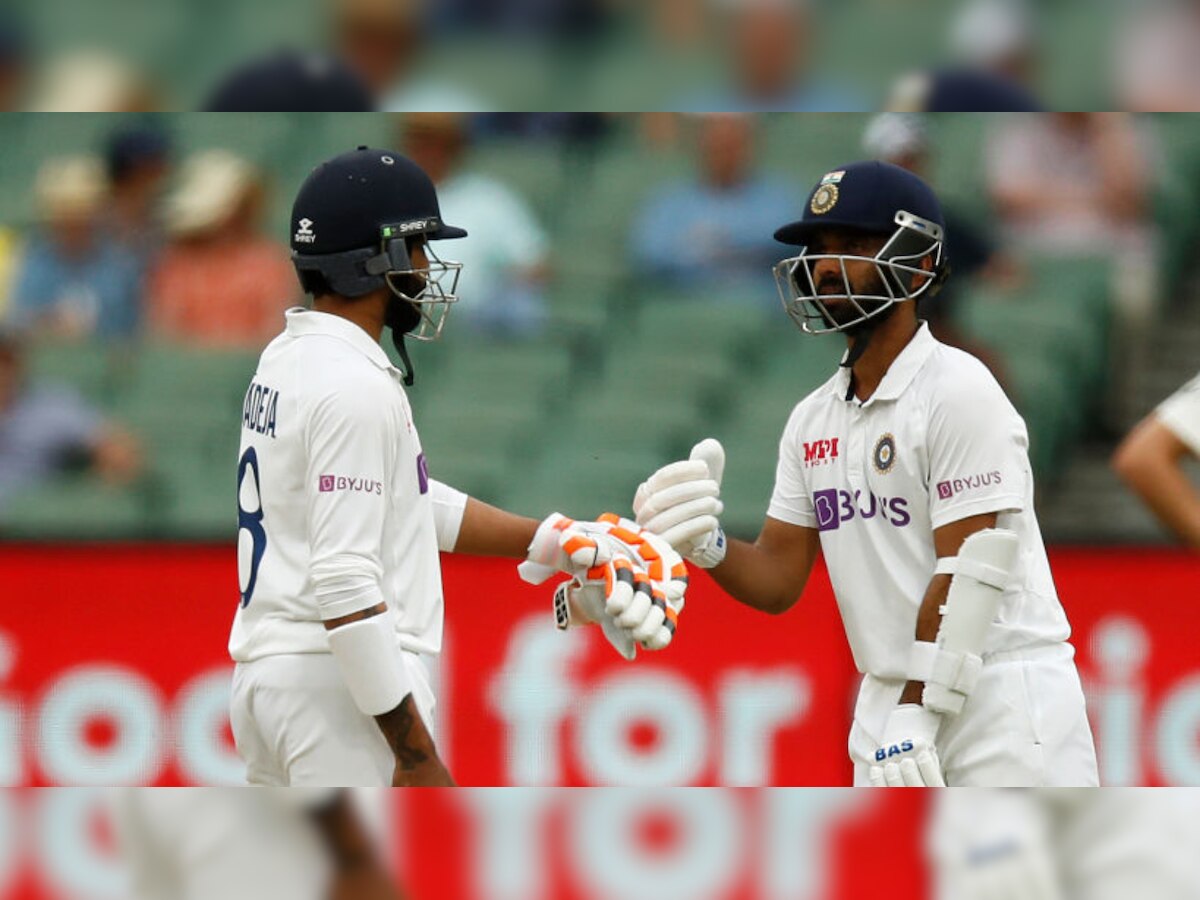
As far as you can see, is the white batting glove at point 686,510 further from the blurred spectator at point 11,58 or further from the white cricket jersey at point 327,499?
the blurred spectator at point 11,58

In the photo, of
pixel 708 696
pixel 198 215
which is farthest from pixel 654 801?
pixel 198 215

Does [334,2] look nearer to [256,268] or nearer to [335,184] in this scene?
[335,184]

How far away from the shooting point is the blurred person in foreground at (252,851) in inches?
101

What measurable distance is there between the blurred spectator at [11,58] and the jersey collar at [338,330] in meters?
0.69

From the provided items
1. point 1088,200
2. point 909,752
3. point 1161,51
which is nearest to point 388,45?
point 1161,51

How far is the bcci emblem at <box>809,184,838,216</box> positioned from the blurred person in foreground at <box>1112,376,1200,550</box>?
2.45ft

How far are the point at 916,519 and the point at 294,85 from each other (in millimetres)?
1624

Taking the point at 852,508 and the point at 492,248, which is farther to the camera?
the point at 492,248

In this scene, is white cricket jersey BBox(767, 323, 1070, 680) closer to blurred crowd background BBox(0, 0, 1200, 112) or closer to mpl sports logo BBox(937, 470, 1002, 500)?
mpl sports logo BBox(937, 470, 1002, 500)

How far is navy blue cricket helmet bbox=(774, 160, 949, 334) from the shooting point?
3.97m

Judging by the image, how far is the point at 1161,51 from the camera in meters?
3.83

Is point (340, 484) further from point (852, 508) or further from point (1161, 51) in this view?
point (1161, 51)

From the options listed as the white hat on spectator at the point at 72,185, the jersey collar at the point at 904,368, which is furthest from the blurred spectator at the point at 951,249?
the white hat on spectator at the point at 72,185

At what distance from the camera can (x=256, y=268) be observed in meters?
6.58
